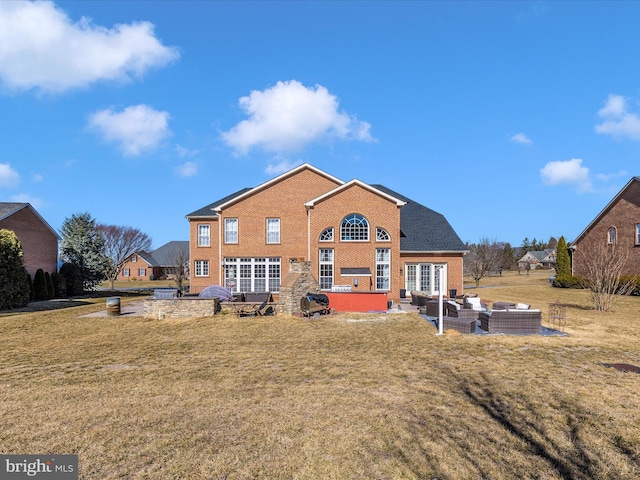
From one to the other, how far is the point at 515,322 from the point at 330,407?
10583 millimetres

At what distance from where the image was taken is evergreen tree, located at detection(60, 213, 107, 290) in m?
38.2

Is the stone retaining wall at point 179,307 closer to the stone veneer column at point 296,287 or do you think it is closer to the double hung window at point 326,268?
the stone veneer column at point 296,287

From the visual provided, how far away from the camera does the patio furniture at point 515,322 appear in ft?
47.3

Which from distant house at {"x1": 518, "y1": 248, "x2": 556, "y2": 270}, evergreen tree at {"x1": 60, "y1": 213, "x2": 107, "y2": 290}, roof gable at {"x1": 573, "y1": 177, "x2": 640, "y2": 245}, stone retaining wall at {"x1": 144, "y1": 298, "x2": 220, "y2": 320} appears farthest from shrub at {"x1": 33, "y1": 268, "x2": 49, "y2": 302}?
distant house at {"x1": 518, "y1": 248, "x2": 556, "y2": 270}

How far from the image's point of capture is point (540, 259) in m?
109

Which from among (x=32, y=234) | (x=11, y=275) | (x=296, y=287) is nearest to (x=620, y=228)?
(x=296, y=287)

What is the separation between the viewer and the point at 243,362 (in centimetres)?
1062

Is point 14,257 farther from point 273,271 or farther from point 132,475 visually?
point 132,475

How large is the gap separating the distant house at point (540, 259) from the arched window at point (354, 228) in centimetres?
8954

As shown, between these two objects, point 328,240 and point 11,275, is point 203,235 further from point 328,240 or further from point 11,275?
point 11,275

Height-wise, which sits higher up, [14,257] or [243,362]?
[14,257]

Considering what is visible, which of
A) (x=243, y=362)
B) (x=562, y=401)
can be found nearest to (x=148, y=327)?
(x=243, y=362)

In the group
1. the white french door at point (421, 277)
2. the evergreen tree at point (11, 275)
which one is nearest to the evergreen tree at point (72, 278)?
the evergreen tree at point (11, 275)

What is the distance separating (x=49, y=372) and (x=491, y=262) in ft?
167
